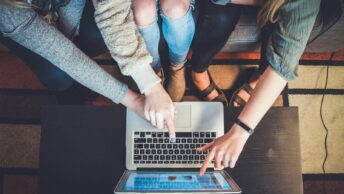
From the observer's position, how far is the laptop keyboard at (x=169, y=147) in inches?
34.0

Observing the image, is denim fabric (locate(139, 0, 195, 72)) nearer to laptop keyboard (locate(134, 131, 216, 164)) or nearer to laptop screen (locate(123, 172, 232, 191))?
laptop keyboard (locate(134, 131, 216, 164))

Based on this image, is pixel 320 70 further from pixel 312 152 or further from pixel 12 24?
pixel 12 24

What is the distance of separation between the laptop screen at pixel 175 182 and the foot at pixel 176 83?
0.54 m

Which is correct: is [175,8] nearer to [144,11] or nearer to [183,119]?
[144,11]

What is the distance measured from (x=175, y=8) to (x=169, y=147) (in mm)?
422

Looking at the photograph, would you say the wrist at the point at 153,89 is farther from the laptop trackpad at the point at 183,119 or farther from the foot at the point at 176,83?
the foot at the point at 176,83

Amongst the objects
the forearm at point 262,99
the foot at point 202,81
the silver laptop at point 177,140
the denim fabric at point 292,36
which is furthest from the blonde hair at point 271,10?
the foot at point 202,81

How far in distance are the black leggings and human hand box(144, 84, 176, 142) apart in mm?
342

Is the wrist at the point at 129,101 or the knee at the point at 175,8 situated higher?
the knee at the point at 175,8

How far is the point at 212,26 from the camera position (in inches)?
41.4

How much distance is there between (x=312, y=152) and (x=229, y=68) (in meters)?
0.54

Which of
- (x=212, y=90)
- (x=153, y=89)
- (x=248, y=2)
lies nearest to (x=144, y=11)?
(x=153, y=89)

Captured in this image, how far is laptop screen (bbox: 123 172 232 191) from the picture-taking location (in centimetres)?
72

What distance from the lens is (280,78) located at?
0.84 meters
